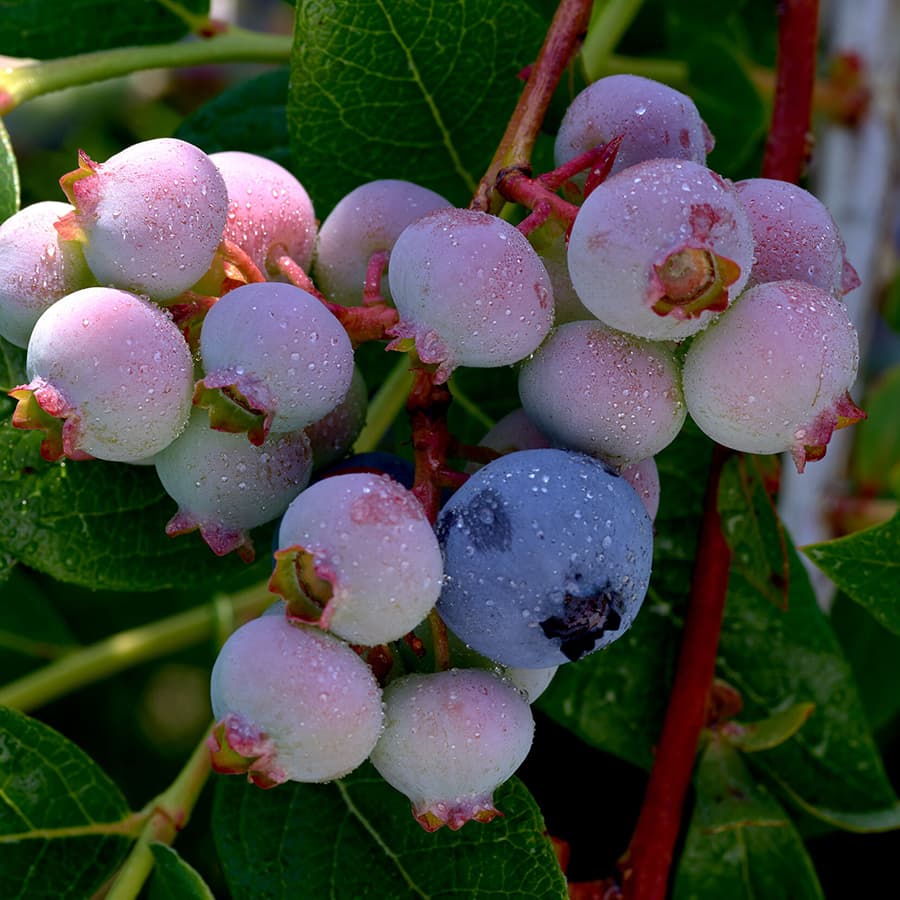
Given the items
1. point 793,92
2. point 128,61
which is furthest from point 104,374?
point 793,92

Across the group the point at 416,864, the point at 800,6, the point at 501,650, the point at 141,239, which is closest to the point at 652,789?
the point at 416,864

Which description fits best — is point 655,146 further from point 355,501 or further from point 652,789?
point 652,789

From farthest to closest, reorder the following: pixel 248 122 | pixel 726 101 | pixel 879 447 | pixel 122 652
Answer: pixel 879 447 → pixel 726 101 → pixel 122 652 → pixel 248 122

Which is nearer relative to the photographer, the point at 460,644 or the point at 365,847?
the point at 460,644

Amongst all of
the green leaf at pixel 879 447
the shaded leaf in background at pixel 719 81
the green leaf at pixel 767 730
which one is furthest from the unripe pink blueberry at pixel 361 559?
the green leaf at pixel 879 447

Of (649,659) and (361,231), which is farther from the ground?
(361,231)

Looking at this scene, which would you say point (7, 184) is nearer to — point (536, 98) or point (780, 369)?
point (536, 98)
